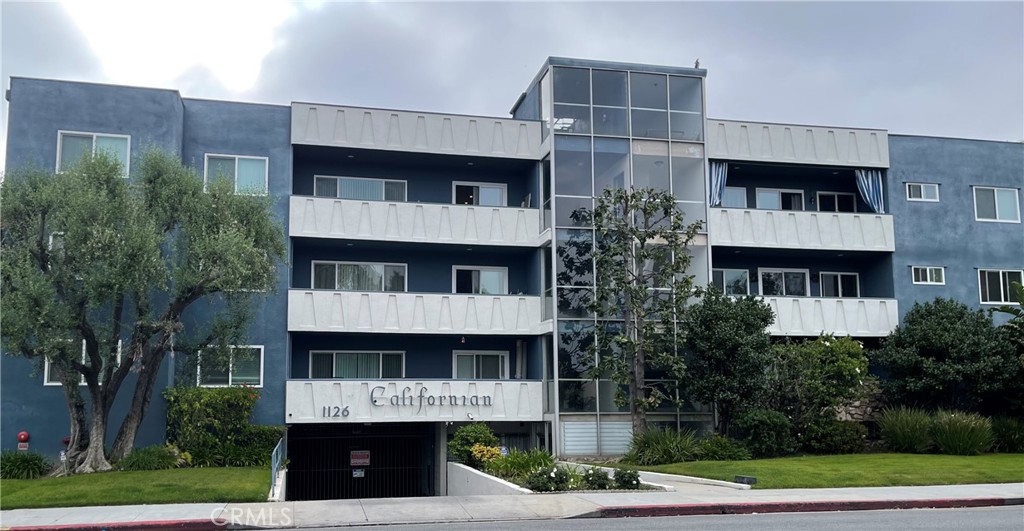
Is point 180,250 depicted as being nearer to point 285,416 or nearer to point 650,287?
point 285,416

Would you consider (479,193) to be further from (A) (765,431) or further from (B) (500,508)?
(B) (500,508)

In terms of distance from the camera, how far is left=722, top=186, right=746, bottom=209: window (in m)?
34.1

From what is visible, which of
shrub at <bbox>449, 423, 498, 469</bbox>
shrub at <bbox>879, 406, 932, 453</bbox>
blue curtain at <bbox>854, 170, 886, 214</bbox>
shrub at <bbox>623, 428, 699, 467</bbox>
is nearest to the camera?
shrub at <bbox>623, 428, 699, 467</bbox>

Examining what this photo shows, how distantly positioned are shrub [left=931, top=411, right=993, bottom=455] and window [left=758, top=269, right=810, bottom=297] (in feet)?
23.9

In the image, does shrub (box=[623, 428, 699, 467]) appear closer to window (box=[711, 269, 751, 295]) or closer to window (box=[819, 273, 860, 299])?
window (box=[711, 269, 751, 295])

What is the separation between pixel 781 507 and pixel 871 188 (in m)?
18.0

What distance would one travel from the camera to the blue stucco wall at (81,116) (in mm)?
26719

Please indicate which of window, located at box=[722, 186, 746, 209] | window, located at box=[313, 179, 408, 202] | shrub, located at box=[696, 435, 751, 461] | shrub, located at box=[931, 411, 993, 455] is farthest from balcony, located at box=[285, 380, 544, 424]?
shrub, located at box=[931, 411, 993, 455]

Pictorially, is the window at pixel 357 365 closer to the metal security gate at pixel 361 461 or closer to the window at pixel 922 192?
the metal security gate at pixel 361 461

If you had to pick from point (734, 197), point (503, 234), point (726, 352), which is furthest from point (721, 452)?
point (734, 197)

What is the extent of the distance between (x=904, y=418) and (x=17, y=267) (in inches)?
919

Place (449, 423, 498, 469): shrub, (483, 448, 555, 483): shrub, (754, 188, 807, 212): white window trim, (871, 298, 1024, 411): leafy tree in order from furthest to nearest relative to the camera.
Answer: (754, 188, 807, 212): white window trim, (871, 298, 1024, 411): leafy tree, (449, 423, 498, 469): shrub, (483, 448, 555, 483): shrub

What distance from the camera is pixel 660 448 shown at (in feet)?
86.9

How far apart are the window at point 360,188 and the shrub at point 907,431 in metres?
16.2
